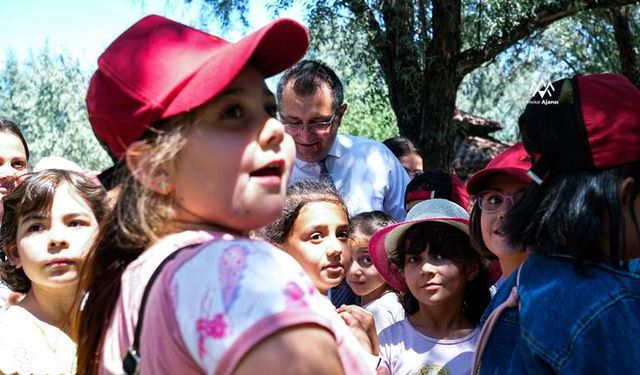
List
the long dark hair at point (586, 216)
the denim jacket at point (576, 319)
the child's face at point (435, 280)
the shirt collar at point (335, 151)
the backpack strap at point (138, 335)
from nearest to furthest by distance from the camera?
1. the backpack strap at point (138, 335)
2. the denim jacket at point (576, 319)
3. the long dark hair at point (586, 216)
4. the child's face at point (435, 280)
5. the shirt collar at point (335, 151)

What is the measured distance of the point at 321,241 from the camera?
3.78m

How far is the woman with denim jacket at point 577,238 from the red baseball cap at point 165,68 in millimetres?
743

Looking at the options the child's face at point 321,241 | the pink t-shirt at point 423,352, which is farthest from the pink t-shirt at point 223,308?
the child's face at point 321,241

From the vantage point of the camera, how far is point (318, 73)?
16.1 ft

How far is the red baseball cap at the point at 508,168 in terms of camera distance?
3155mm

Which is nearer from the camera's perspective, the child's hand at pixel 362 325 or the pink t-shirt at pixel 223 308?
the pink t-shirt at pixel 223 308

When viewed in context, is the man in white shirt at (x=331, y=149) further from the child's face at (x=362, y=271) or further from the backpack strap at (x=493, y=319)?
the backpack strap at (x=493, y=319)

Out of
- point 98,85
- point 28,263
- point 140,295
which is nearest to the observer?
point 140,295

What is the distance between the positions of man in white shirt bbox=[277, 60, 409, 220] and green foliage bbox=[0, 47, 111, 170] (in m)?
29.1

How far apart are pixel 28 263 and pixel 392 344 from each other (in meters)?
1.50

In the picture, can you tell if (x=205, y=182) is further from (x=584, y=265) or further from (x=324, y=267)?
(x=324, y=267)

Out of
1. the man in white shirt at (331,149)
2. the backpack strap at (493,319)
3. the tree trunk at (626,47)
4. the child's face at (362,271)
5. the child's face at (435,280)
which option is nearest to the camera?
the backpack strap at (493,319)

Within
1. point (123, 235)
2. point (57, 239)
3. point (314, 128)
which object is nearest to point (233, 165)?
point (123, 235)

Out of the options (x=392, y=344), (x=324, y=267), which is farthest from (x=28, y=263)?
(x=392, y=344)
